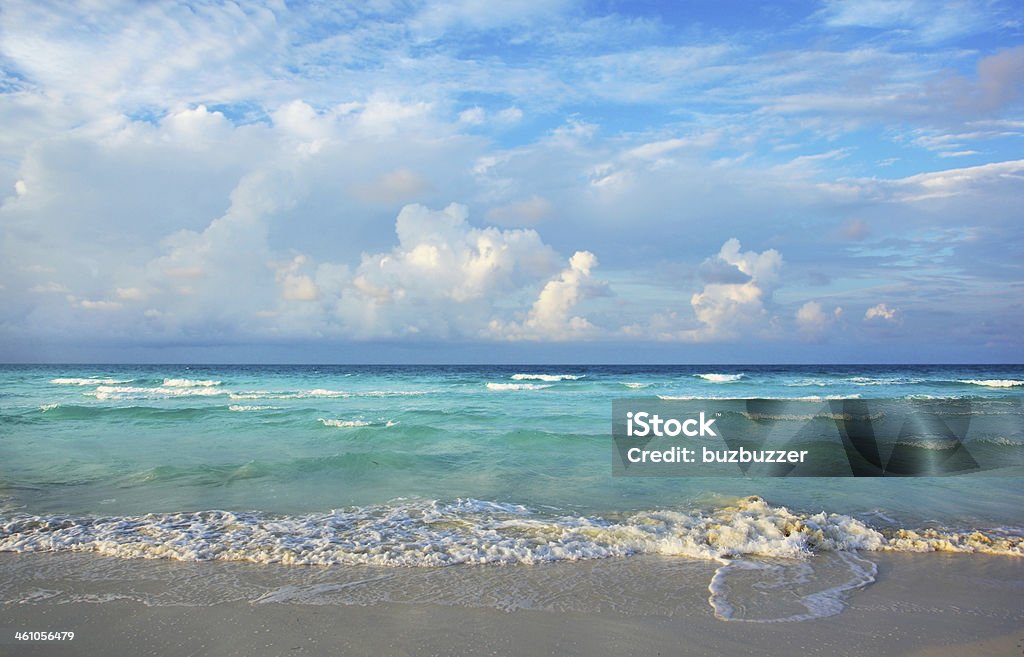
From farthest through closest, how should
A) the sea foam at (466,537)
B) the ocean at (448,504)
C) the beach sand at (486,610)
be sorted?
the ocean at (448,504)
the sea foam at (466,537)
the beach sand at (486,610)

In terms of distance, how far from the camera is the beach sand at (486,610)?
4.47m

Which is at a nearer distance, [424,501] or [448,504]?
[448,504]

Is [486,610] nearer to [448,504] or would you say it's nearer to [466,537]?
[466,537]

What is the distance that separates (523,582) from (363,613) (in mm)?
1529

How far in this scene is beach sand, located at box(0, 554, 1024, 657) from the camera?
4469 millimetres

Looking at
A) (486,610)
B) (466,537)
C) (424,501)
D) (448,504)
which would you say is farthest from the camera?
(424,501)

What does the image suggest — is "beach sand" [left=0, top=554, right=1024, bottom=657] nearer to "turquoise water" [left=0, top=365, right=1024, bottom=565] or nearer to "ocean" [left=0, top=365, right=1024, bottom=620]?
"ocean" [left=0, top=365, right=1024, bottom=620]

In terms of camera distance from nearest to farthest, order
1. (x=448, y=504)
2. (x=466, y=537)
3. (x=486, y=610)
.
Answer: (x=486, y=610), (x=466, y=537), (x=448, y=504)

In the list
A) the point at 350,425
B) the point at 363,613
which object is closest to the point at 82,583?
the point at 363,613

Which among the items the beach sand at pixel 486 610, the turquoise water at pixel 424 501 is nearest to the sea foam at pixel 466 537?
the turquoise water at pixel 424 501

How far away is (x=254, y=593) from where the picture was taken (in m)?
5.40

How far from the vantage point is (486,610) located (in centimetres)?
508

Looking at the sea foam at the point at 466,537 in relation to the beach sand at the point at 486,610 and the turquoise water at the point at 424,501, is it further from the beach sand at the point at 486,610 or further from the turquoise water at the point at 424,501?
the beach sand at the point at 486,610

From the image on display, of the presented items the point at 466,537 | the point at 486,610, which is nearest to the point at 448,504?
the point at 466,537
